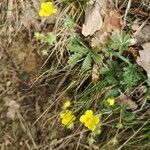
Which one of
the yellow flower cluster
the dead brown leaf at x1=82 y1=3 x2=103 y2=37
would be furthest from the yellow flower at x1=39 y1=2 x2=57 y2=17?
the yellow flower cluster

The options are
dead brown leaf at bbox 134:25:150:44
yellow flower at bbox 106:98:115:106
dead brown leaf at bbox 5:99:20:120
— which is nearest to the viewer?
yellow flower at bbox 106:98:115:106

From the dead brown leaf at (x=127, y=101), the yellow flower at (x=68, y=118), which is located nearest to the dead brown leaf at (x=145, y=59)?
the dead brown leaf at (x=127, y=101)

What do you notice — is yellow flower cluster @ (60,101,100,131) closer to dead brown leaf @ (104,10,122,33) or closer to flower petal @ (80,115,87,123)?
flower petal @ (80,115,87,123)

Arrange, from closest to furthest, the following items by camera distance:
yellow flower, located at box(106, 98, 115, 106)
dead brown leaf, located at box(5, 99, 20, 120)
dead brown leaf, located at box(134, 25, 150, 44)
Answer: yellow flower, located at box(106, 98, 115, 106) < dead brown leaf, located at box(134, 25, 150, 44) < dead brown leaf, located at box(5, 99, 20, 120)

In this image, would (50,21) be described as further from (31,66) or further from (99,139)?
(99,139)

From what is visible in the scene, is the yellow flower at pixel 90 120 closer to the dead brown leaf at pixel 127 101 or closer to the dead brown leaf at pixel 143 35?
the dead brown leaf at pixel 127 101

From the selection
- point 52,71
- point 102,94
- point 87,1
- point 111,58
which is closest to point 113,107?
point 102,94
